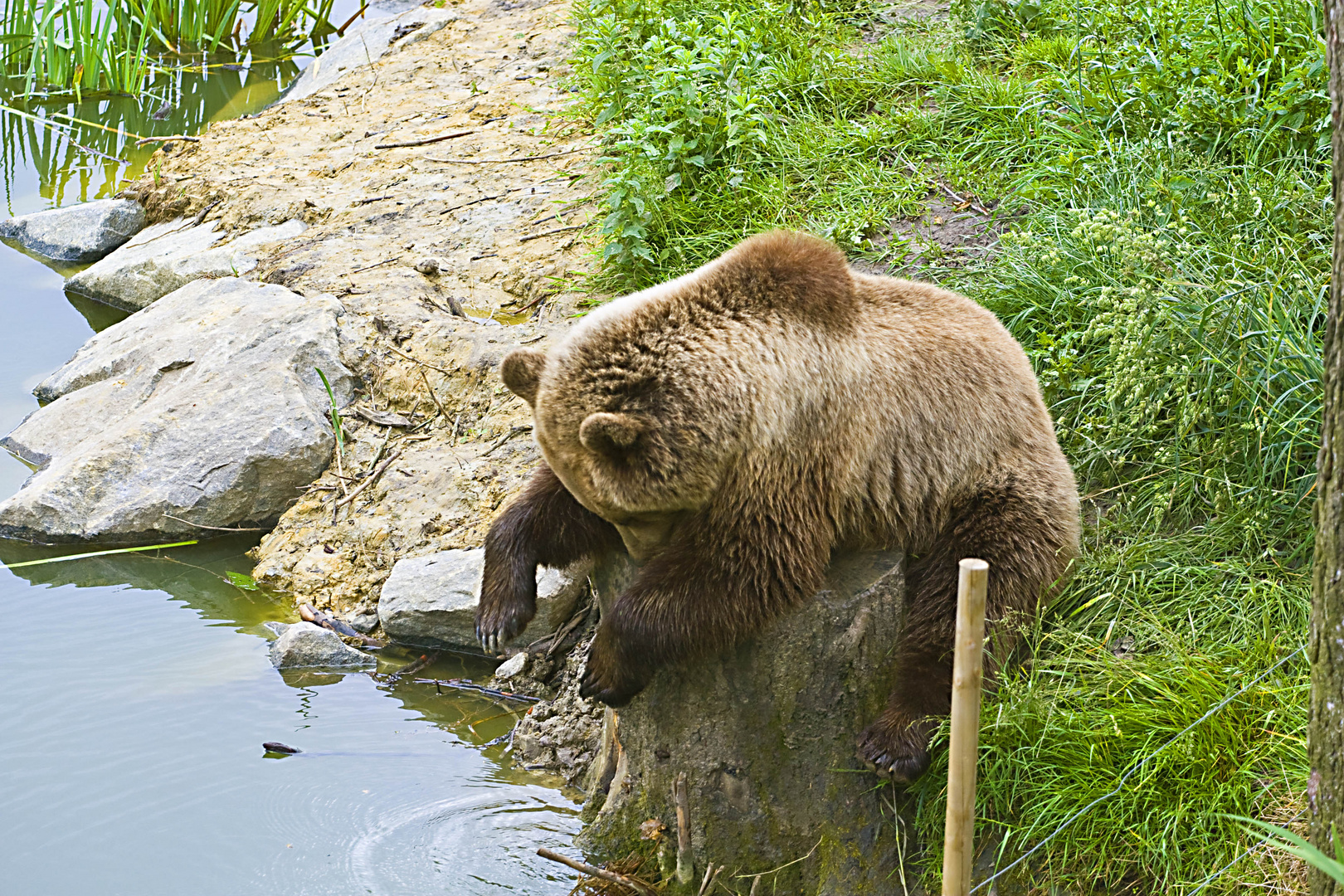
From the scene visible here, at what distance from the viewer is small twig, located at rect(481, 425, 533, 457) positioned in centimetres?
598

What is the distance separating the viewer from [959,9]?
7.51 m

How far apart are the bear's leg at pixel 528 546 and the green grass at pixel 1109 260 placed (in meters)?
1.41

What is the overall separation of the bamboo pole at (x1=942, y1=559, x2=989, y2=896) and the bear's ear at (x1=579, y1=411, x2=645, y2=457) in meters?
1.14

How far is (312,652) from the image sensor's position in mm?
5211

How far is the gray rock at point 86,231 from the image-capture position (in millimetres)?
8969

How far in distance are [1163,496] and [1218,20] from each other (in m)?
2.89

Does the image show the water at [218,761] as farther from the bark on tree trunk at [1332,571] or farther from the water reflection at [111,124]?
the water reflection at [111,124]

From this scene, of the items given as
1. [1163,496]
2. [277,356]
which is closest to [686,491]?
[1163,496]

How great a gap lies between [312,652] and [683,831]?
214cm

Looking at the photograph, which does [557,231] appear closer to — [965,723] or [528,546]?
[528,546]

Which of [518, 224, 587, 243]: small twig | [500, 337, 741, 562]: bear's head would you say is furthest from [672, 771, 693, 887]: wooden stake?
[518, 224, 587, 243]: small twig

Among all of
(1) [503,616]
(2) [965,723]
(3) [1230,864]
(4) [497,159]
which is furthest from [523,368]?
(4) [497,159]

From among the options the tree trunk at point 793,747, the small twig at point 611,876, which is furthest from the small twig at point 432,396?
the small twig at point 611,876

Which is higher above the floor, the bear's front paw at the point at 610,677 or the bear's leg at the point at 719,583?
the bear's leg at the point at 719,583
